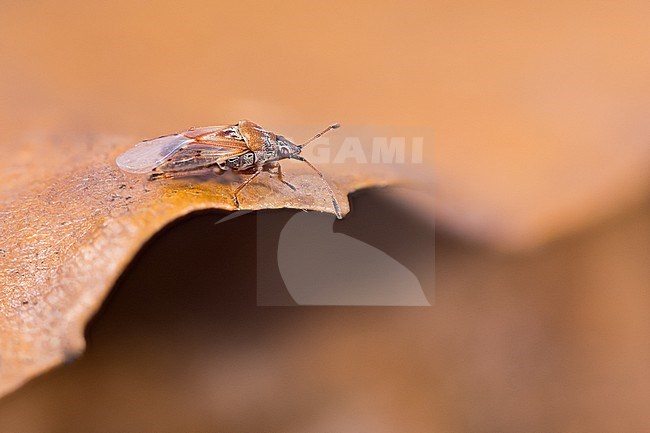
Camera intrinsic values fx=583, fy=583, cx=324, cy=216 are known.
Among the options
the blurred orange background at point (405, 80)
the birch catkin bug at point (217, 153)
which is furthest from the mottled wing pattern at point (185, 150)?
the blurred orange background at point (405, 80)

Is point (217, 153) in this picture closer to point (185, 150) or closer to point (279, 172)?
point (185, 150)

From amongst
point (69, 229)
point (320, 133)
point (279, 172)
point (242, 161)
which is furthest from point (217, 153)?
point (69, 229)

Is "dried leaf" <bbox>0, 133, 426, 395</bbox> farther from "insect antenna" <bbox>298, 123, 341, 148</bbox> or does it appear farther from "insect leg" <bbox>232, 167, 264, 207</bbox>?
"insect antenna" <bbox>298, 123, 341, 148</bbox>

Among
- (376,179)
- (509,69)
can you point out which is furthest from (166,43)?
(509,69)

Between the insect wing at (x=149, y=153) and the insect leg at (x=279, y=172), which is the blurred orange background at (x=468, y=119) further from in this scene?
the insect leg at (x=279, y=172)

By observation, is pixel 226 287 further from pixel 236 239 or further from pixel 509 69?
pixel 509 69

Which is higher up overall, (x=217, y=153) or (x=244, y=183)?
(x=217, y=153)
